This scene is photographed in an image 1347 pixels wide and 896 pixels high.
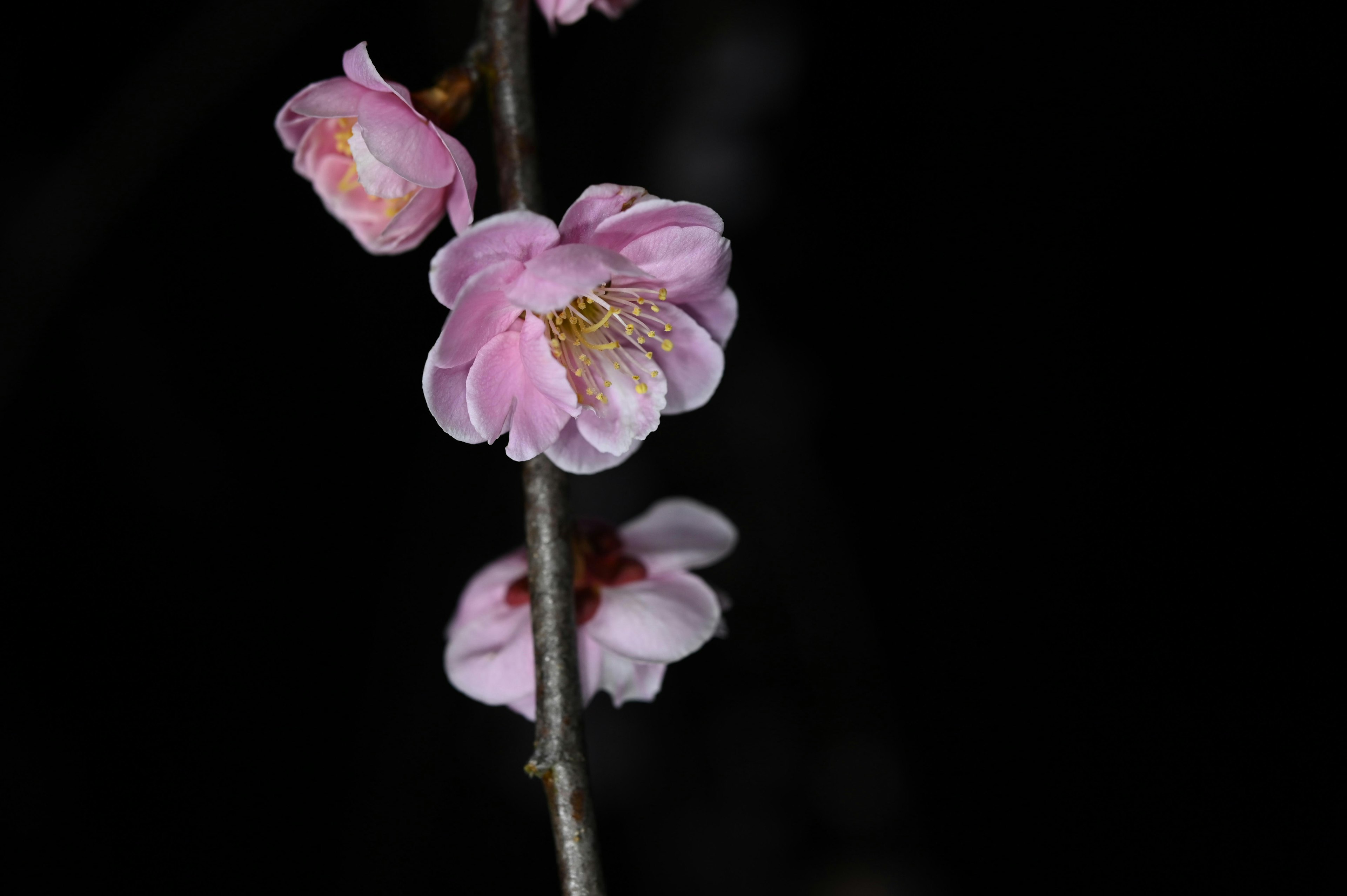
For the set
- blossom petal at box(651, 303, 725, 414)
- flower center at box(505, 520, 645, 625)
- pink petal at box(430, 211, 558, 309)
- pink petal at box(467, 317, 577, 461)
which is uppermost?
blossom petal at box(651, 303, 725, 414)

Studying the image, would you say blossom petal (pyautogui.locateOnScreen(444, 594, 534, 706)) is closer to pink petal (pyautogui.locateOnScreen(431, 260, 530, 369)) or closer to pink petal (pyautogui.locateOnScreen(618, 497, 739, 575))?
pink petal (pyautogui.locateOnScreen(618, 497, 739, 575))

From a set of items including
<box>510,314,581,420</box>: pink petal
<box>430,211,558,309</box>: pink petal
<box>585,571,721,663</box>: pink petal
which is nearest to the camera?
<box>430,211,558,309</box>: pink petal

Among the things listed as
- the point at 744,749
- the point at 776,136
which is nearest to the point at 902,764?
the point at 744,749

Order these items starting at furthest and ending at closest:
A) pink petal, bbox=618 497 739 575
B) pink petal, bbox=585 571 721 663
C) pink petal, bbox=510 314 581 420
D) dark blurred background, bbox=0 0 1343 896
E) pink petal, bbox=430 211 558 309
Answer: dark blurred background, bbox=0 0 1343 896, pink petal, bbox=618 497 739 575, pink petal, bbox=585 571 721 663, pink petal, bbox=510 314 581 420, pink petal, bbox=430 211 558 309

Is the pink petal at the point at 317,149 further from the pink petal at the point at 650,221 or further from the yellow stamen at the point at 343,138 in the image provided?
the pink petal at the point at 650,221

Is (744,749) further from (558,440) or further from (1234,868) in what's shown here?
(558,440)

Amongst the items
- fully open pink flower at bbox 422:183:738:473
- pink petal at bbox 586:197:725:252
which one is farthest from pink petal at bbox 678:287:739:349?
pink petal at bbox 586:197:725:252

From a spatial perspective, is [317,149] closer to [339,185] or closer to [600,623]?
[339,185]
